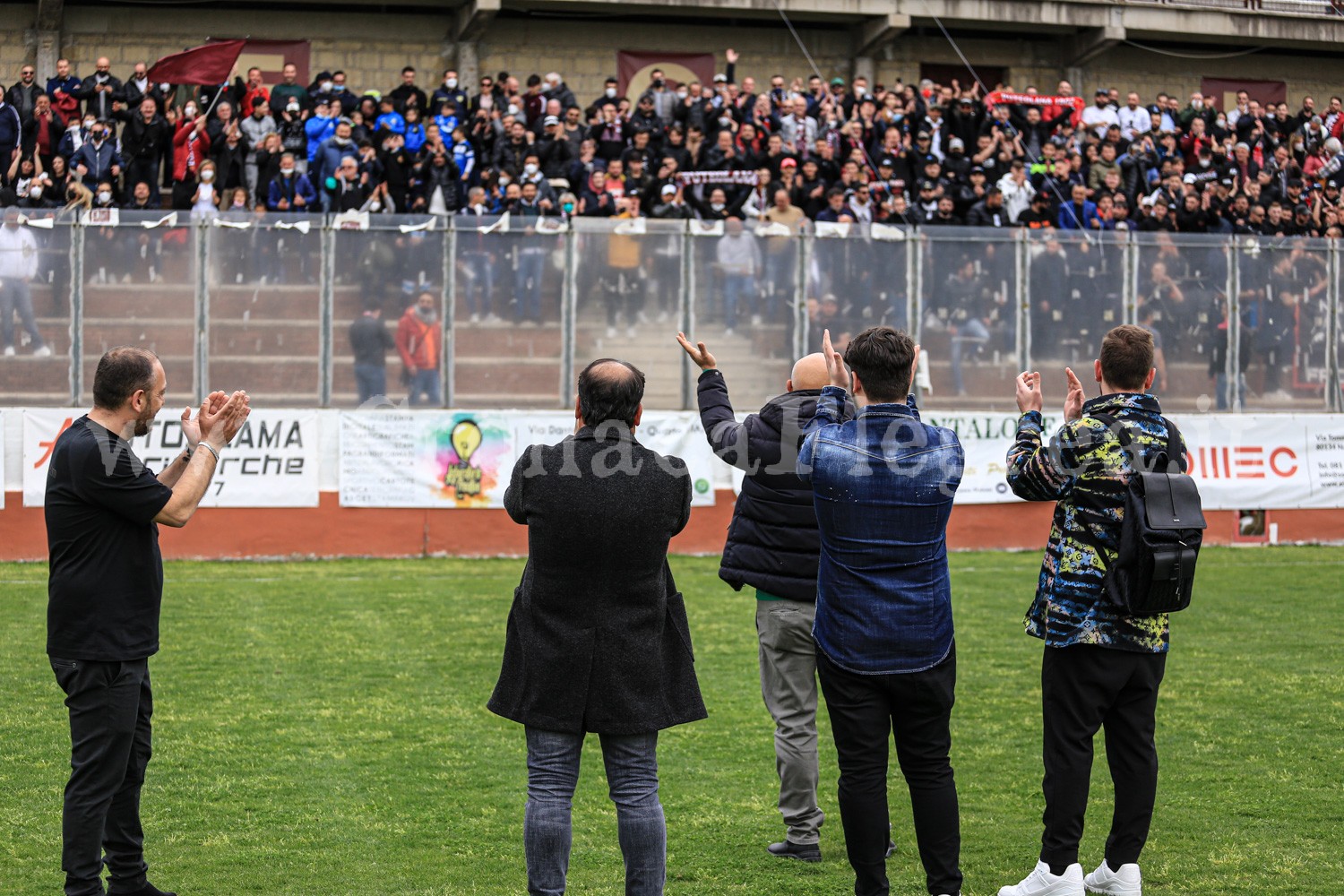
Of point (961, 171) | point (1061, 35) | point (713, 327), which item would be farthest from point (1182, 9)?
point (713, 327)

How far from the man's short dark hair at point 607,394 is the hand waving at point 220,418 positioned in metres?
1.30

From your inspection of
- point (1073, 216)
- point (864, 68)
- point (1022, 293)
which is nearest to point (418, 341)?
point (1022, 293)

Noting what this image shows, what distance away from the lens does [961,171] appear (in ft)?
73.5

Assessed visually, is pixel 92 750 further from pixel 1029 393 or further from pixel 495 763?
pixel 1029 393

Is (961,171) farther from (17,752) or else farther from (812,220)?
(17,752)

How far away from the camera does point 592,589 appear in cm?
489

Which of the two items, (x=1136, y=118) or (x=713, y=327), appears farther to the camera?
(x=1136, y=118)

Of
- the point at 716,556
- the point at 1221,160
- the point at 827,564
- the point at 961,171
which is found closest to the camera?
the point at 827,564

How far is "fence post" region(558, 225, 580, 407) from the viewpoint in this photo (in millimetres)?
18328

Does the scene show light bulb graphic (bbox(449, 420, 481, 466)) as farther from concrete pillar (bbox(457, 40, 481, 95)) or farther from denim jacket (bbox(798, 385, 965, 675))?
concrete pillar (bbox(457, 40, 481, 95))

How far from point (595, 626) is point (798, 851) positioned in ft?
6.79

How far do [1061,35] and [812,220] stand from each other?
1466 centimetres

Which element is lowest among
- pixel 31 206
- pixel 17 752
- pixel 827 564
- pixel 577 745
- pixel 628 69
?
pixel 17 752

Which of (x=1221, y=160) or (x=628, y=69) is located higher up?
(x=628, y=69)
